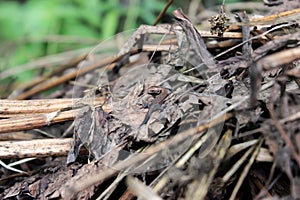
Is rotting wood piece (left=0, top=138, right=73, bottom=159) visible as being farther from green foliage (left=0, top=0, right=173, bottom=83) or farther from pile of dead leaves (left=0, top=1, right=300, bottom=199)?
green foliage (left=0, top=0, right=173, bottom=83)

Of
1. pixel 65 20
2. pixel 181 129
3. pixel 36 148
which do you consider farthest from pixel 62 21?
pixel 181 129

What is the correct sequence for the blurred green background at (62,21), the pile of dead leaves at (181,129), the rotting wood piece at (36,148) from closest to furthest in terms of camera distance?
the pile of dead leaves at (181,129) → the rotting wood piece at (36,148) → the blurred green background at (62,21)

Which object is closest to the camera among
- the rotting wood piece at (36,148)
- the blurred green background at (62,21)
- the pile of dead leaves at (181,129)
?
the pile of dead leaves at (181,129)

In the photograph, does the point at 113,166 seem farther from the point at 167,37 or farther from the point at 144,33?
the point at 167,37

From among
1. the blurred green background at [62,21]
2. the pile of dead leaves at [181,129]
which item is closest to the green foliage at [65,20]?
the blurred green background at [62,21]

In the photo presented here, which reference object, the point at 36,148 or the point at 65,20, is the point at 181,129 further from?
the point at 65,20

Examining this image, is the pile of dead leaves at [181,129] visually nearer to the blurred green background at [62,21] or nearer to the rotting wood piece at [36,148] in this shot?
the rotting wood piece at [36,148]

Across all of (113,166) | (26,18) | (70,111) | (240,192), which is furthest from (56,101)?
(26,18)
